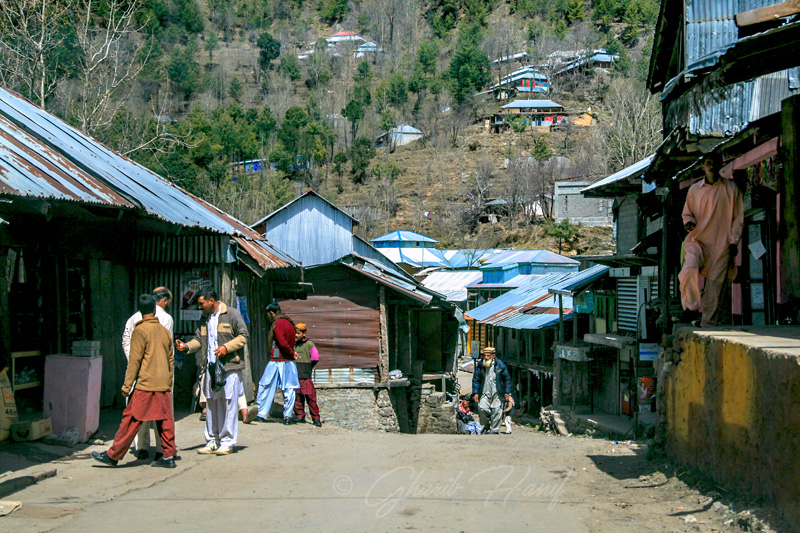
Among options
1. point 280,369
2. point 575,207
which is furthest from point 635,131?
point 280,369

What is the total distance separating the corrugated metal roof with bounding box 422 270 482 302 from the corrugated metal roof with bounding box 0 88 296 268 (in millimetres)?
29995

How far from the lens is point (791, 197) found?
6.41 metres

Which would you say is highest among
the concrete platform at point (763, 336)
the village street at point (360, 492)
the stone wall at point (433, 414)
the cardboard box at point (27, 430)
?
the concrete platform at point (763, 336)

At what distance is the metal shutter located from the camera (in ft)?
61.4

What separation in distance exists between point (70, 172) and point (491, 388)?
8029mm

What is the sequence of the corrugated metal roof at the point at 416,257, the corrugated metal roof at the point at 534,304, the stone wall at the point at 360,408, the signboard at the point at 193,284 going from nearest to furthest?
the signboard at the point at 193,284
the stone wall at the point at 360,408
the corrugated metal roof at the point at 534,304
the corrugated metal roof at the point at 416,257

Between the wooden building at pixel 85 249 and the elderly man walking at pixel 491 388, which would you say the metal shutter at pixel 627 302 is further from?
the wooden building at pixel 85 249

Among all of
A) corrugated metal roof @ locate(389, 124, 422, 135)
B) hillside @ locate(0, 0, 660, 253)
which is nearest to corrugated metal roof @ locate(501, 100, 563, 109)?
hillside @ locate(0, 0, 660, 253)

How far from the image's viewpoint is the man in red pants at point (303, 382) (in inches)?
452

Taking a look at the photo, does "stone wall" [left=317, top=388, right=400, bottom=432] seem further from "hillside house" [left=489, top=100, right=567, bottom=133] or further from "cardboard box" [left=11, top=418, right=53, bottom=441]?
"hillside house" [left=489, top=100, right=567, bottom=133]

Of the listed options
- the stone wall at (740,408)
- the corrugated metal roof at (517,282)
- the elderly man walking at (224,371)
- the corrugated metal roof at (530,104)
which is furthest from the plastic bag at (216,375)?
the corrugated metal roof at (530,104)

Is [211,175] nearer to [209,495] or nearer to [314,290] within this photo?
[314,290]

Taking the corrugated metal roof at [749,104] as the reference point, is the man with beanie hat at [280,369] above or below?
below

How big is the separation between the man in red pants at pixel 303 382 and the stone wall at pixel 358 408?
620cm
